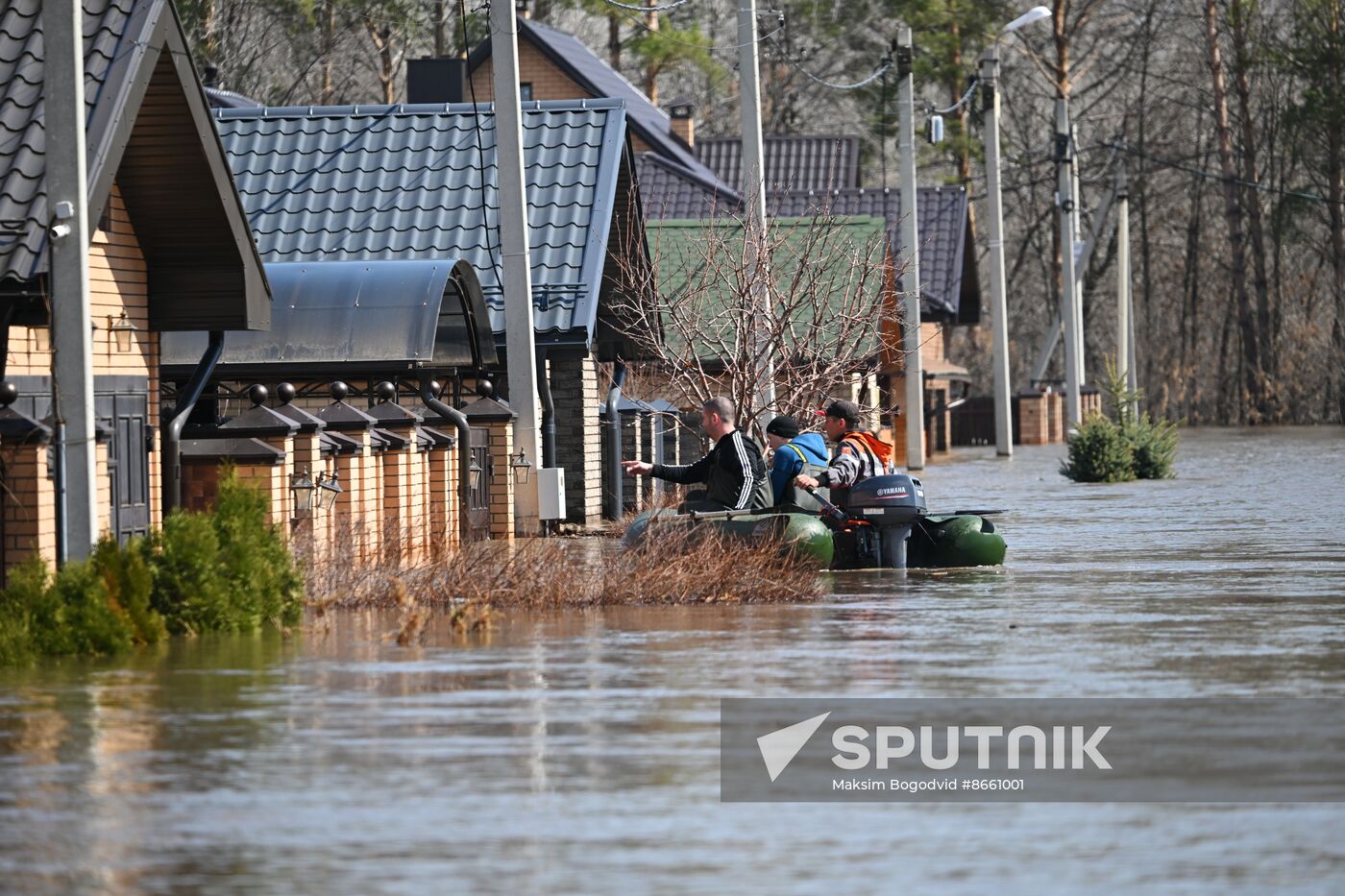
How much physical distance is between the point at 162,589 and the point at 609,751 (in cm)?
582

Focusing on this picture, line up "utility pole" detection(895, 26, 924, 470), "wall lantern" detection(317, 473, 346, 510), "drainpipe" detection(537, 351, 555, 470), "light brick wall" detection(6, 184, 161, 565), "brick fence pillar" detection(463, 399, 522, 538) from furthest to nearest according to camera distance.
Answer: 1. "utility pole" detection(895, 26, 924, 470)
2. "drainpipe" detection(537, 351, 555, 470)
3. "brick fence pillar" detection(463, 399, 522, 538)
4. "wall lantern" detection(317, 473, 346, 510)
5. "light brick wall" detection(6, 184, 161, 565)

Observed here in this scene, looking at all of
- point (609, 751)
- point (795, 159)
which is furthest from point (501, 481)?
point (795, 159)

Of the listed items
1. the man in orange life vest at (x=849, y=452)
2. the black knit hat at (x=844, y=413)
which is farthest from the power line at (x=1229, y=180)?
the black knit hat at (x=844, y=413)

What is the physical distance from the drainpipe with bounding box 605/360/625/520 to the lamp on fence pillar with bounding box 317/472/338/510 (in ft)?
33.7

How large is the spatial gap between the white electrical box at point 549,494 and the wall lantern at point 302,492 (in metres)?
4.22

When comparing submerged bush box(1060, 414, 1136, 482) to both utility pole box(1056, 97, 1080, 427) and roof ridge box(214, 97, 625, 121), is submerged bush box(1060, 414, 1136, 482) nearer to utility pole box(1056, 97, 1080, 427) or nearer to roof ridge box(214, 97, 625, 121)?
roof ridge box(214, 97, 625, 121)

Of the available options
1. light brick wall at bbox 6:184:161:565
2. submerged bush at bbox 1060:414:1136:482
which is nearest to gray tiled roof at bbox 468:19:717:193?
submerged bush at bbox 1060:414:1136:482

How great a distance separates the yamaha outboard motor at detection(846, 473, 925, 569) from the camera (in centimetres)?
2028

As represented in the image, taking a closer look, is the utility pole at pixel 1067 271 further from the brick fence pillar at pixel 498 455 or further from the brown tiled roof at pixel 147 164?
the brown tiled roof at pixel 147 164

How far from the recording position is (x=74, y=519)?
1548 cm

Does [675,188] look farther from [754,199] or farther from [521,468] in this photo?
[521,468]

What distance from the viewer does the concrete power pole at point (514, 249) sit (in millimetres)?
24266

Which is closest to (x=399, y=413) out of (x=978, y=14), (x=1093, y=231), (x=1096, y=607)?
(x=1096, y=607)

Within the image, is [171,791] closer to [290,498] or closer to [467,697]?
[467,697]
